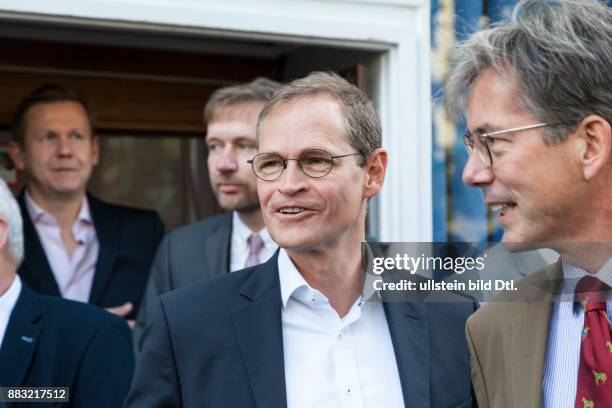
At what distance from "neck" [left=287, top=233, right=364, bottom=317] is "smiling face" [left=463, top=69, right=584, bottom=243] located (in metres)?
0.37

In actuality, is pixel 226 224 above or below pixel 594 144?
above

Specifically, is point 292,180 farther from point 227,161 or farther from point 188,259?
point 188,259

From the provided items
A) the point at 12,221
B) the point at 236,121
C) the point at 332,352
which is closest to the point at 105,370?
the point at 12,221

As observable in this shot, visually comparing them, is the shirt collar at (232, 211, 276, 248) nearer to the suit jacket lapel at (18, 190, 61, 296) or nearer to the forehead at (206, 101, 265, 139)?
the forehead at (206, 101, 265, 139)

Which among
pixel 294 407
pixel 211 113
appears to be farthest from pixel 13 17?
pixel 294 407

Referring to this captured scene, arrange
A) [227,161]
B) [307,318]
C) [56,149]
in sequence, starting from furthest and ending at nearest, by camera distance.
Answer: [56,149]
[227,161]
[307,318]

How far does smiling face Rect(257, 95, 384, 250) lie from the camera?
1952 mm

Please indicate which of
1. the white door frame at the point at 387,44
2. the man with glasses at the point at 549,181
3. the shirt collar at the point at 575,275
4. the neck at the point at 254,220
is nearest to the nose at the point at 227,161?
the neck at the point at 254,220

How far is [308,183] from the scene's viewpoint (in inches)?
77.0

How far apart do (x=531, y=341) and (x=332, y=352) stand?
0.44 meters

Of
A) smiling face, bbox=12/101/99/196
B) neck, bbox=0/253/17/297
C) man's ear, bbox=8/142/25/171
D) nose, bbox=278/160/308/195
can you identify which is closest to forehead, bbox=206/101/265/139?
smiling face, bbox=12/101/99/196

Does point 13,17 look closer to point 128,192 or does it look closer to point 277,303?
point 277,303

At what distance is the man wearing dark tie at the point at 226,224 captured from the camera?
3.04 metres

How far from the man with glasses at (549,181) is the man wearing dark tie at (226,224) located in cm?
122
